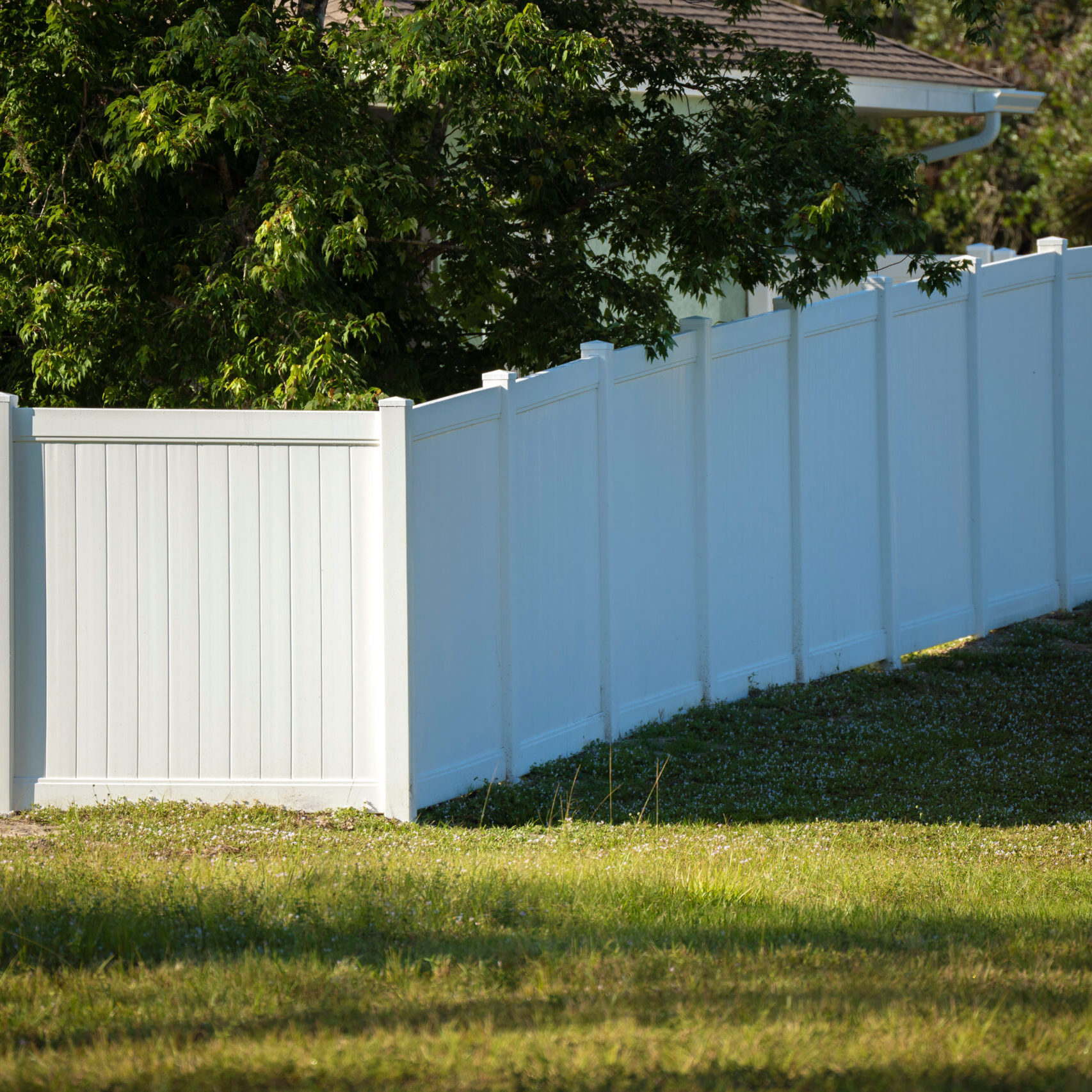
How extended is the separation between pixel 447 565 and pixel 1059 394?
613cm

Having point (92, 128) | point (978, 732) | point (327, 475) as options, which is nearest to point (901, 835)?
point (978, 732)

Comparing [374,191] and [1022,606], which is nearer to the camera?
[374,191]

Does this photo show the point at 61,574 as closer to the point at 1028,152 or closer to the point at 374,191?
the point at 374,191

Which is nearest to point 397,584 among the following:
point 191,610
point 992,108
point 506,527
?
point 506,527

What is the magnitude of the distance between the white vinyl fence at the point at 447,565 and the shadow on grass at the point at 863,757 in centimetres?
23

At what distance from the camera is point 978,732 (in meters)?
8.41

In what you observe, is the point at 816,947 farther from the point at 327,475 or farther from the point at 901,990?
the point at 327,475

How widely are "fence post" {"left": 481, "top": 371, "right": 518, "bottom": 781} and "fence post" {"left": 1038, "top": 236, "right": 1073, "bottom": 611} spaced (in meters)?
5.50

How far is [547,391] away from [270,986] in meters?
4.07

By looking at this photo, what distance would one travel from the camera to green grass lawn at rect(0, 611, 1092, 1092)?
11.8ft

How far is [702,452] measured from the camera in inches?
336

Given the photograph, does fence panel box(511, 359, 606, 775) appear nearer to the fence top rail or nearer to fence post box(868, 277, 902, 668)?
the fence top rail

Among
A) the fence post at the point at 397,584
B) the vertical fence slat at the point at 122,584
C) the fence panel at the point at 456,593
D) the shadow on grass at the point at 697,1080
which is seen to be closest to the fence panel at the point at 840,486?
the fence panel at the point at 456,593

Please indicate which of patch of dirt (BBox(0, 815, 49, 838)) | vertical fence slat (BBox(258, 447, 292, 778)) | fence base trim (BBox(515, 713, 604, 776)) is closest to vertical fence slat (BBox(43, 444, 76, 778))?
patch of dirt (BBox(0, 815, 49, 838))
